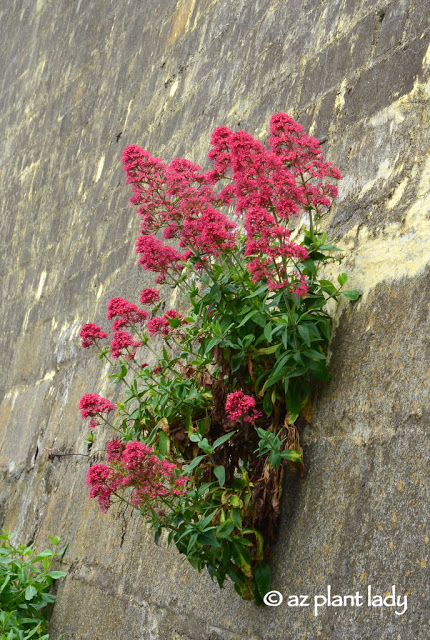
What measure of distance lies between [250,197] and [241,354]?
425 millimetres

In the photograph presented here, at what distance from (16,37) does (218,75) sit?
4.58 meters

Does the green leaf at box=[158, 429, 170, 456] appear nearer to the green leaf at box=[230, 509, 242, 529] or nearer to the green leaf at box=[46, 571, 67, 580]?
the green leaf at box=[230, 509, 242, 529]

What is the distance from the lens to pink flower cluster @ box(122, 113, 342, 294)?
6.44 feet

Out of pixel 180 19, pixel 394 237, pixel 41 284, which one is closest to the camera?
pixel 394 237

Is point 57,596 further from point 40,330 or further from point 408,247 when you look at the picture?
point 408,247

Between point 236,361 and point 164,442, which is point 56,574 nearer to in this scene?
point 164,442

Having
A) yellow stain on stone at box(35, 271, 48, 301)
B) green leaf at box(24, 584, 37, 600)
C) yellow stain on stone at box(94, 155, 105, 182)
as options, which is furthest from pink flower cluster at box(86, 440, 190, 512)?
yellow stain on stone at box(35, 271, 48, 301)

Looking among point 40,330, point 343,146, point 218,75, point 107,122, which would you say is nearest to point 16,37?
point 107,122

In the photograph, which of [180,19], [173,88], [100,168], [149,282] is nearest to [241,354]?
[149,282]

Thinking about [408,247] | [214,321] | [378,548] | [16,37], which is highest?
[16,37]

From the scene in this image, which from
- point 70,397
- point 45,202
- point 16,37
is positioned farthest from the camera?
point 16,37

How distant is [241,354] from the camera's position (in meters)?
2.15

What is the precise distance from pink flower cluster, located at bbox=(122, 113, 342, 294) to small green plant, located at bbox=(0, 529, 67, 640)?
1.69 m

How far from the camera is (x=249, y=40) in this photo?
10.9ft
